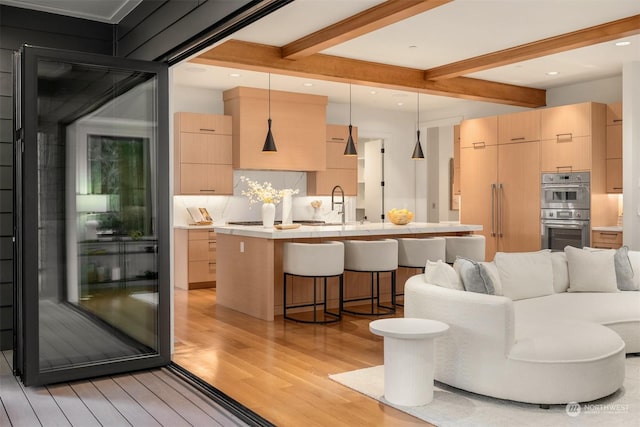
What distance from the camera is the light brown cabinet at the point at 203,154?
8227 millimetres

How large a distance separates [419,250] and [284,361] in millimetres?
2519

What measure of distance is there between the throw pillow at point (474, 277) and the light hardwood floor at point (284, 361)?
0.89 metres

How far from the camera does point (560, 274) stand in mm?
5258

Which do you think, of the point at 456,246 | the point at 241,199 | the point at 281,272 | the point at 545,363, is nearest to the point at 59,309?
the point at 281,272

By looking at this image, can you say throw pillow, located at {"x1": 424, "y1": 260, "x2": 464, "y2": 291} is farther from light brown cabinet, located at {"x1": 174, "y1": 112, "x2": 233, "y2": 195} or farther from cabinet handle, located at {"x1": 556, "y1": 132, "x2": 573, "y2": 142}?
light brown cabinet, located at {"x1": 174, "y1": 112, "x2": 233, "y2": 195}

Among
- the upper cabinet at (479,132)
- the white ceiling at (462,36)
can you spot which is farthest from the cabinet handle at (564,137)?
the upper cabinet at (479,132)

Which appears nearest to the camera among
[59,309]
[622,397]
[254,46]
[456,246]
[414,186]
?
[622,397]

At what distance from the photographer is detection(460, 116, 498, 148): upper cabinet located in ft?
28.8

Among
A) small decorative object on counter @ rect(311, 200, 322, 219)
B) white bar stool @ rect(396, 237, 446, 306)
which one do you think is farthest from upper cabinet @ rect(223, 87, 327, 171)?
white bar stool @ rect(396, 237, 446, 306)

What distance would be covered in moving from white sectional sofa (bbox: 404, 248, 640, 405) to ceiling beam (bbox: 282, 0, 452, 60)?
6.41 ft

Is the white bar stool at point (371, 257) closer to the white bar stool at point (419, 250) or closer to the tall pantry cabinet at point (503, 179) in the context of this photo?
the white bar stool at point (419, 250)

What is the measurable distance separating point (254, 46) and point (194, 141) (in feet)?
8.40

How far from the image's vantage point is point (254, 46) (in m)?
6.06

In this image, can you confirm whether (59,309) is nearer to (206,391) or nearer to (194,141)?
(206,391)
